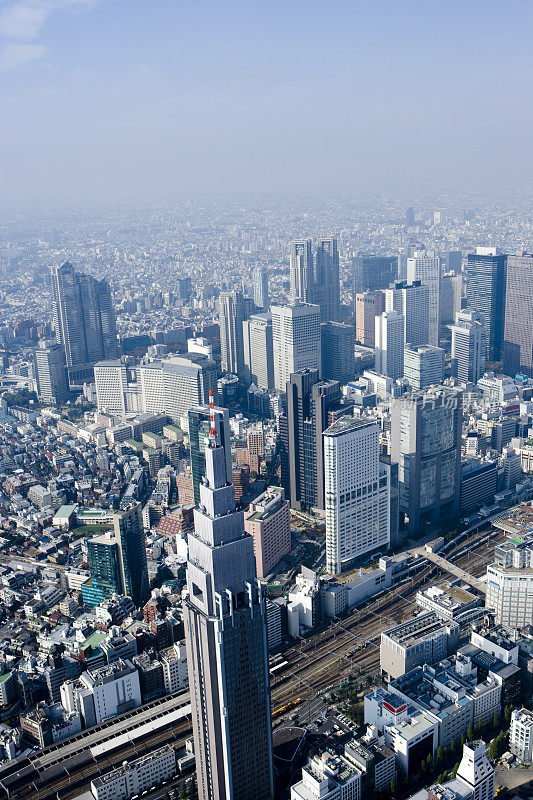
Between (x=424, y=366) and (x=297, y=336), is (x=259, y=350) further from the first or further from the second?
(x=424, y=366)

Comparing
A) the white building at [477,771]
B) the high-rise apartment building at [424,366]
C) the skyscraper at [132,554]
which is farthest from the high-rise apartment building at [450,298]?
the white building at [477,771]

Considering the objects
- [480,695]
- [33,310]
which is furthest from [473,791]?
[33,310]

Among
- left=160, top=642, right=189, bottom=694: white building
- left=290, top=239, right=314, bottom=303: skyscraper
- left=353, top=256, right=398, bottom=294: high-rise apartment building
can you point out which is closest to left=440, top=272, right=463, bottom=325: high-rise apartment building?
left=353, top=256, right=398, bottom=294: high-rise apartment building

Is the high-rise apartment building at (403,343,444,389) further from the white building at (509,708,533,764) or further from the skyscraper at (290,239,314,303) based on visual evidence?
the white building at (509,708,533,764)

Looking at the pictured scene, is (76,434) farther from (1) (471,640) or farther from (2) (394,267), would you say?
(2) (394,267)

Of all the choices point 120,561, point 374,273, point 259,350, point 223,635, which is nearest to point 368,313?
point 374,273

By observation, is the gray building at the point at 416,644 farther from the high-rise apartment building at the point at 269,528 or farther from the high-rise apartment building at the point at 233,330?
the high-rise apartment building at the point at 233,330
